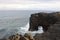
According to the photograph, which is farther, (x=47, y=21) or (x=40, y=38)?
(x=47, y=21)

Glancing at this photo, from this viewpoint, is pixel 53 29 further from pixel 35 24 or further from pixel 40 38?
pixel 35 24

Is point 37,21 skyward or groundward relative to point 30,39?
groundward

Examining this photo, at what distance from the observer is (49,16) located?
169ft

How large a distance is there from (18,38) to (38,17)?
135ft

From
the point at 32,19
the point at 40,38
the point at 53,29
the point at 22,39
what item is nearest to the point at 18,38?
the point at 22,39

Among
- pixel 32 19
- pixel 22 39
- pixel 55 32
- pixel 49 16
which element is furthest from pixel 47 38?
pixel 32 19

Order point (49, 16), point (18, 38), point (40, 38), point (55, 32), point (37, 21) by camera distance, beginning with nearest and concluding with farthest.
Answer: point (55, 32), point (40, 38), point (18, 38), point (49, 16), point (37, 21)

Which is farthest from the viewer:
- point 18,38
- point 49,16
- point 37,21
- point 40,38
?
point 37,21

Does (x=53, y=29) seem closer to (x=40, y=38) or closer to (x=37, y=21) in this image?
(x=40, y=38)

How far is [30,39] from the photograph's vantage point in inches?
535

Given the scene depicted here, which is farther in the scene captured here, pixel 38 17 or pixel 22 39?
pixel 38 17

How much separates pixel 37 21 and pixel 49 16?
4293 mm

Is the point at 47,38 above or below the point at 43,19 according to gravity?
above

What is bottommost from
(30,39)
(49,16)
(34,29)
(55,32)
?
(34,29)
